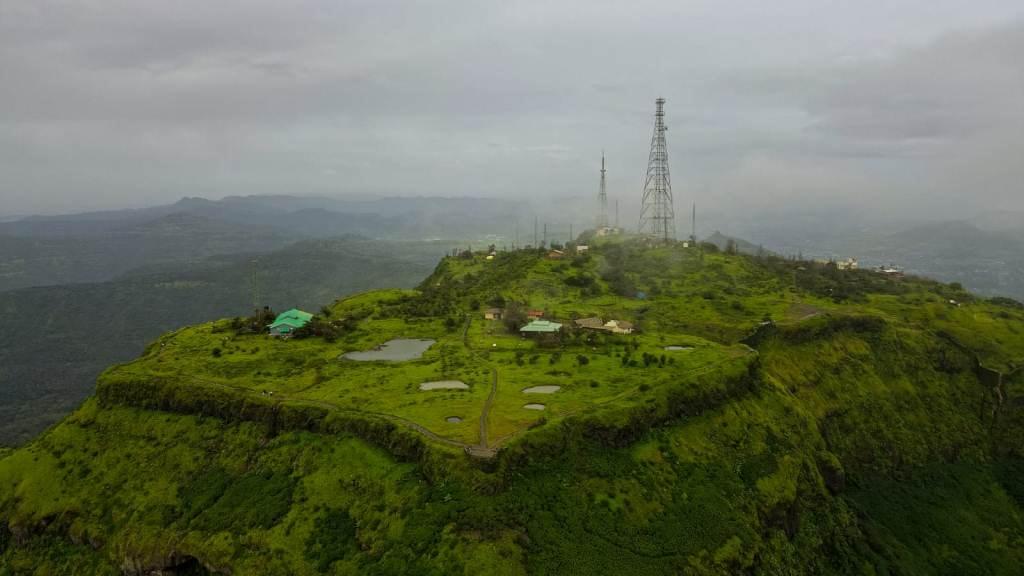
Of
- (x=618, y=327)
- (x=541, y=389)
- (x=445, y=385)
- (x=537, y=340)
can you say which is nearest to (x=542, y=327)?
(x=537, y=340)

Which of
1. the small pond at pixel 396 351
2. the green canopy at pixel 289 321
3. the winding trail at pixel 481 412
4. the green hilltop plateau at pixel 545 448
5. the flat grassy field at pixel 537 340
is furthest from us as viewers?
the green canopy at pixel 289 321

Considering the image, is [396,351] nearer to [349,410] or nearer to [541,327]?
[541,327]

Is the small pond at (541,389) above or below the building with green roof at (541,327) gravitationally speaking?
below

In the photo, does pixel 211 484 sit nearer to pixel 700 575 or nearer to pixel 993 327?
pixel 700 575

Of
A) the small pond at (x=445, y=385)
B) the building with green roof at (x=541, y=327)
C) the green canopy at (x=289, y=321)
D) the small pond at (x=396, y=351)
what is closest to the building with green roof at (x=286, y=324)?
the green canopy at (x=289, y=321)

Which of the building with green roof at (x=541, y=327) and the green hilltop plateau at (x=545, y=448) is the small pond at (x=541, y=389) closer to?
the green hilltop plateau at (x=545, y=448)

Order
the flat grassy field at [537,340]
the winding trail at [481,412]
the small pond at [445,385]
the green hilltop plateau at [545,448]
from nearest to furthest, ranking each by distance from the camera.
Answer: the green hilltop plateau at [545,448] → the winding trail at [481,412] → the flat grassy field at [537,340] → the small pond at [445,385]

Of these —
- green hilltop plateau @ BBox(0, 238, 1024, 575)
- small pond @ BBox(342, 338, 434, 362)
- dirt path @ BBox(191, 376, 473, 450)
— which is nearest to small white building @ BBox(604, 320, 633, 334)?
green hilltop plateau @ BBox(0, 238, 1024, 575)
